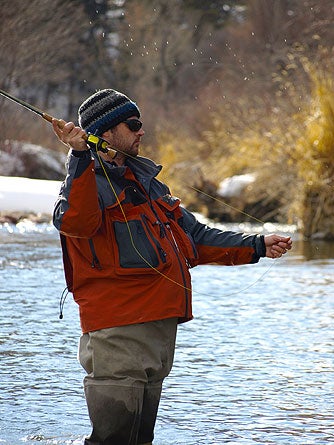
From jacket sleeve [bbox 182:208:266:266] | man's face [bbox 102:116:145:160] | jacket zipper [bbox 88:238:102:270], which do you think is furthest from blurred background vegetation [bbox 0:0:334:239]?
jacket zipper [bbox 88:238:102:270]

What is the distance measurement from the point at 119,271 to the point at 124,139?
1.67ft

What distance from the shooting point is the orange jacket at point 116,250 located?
385cm

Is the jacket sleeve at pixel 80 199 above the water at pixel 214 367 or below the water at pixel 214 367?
above

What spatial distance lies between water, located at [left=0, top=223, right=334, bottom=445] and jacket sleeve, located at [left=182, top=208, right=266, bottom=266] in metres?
0.93

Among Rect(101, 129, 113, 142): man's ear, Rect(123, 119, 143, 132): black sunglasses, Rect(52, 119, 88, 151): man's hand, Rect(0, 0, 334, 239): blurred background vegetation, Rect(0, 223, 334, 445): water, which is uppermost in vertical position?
Rect(0, 0, 334, 239): blurred background vegetation

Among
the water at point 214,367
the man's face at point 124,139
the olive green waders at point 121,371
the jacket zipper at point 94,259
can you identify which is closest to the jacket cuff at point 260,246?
the olive green waders at point 121,371

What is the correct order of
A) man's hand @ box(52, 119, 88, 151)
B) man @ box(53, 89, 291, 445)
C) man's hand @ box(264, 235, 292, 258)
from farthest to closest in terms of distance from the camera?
man's hand @ box(264, 235, 292, 258) → man @ box(53, 89, 291, 445) → man's hand @ box(52, 119, 88, 151)

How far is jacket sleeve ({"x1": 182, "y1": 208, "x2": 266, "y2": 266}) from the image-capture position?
14.3 feet

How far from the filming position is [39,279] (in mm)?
10336

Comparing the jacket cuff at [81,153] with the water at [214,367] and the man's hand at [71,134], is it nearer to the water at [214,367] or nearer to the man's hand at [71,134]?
the man's hand at [71,134]

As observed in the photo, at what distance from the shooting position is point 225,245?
4.35 metres

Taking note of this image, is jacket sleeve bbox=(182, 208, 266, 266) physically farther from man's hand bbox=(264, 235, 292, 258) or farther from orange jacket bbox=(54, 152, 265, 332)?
orange jacket bbox=(54, 152, 265, 332)

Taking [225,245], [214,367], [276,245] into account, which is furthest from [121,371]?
[214,367]

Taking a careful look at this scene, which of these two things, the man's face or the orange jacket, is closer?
the orange jacket
